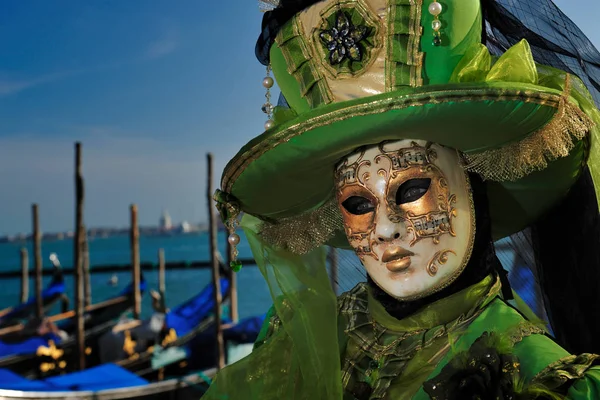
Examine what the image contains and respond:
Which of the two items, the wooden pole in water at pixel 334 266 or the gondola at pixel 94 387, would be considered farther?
the gondola at pixel 94 387

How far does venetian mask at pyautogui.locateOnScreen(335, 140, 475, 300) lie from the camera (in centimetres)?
166

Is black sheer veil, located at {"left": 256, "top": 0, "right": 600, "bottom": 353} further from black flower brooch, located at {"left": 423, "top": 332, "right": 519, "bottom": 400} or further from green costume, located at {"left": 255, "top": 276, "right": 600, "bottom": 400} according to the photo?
black flower brooch, located at {"left": 423, "top": 332, "right": 519, "bottom": 400}

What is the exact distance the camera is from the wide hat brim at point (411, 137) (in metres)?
1.48

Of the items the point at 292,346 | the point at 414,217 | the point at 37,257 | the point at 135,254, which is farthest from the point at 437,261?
the point at 37,257

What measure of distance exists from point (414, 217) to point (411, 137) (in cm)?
22

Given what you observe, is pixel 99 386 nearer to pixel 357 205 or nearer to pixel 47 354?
pixel 47 354

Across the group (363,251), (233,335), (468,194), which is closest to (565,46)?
(468,194)

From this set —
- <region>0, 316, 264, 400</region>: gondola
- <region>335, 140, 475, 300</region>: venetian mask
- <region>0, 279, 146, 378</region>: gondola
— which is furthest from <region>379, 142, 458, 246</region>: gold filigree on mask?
<region>0, 279, 146, 378</region>: gondola

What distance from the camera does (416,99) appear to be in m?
1.47

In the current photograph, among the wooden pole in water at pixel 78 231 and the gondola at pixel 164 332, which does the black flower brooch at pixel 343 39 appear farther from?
the wooden pole in water at pixel 78 231

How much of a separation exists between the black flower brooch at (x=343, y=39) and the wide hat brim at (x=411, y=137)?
189mm

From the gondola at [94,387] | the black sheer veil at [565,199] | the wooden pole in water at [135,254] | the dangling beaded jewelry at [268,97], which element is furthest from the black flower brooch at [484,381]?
the wooden pole in water at [135,254]

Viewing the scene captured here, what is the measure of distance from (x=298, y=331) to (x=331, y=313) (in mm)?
123

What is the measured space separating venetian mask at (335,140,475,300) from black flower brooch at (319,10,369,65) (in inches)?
10.5
